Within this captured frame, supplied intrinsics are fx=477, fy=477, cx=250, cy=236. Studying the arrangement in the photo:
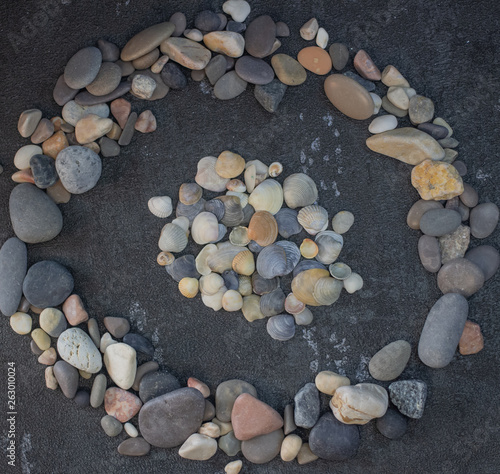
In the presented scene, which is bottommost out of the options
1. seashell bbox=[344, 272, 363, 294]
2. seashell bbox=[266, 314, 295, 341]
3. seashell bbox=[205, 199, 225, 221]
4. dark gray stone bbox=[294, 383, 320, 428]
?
dark gray stone bbox=[294, 383, 320, 428]

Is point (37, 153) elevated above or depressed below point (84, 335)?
above

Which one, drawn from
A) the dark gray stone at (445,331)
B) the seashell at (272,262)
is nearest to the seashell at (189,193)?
the seashell at (272,262)

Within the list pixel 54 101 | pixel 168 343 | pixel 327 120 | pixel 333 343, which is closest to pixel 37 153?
pixel 54 101

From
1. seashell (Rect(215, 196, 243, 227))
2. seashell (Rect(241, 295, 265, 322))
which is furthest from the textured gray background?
seashell (Rect(215, 196, 243, 227))

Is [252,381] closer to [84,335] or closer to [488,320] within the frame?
[84,335]

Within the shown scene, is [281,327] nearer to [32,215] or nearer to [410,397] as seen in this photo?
[410,397]

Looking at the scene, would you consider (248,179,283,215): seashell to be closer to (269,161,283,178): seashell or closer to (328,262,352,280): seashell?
(269,161,283,178): seashell

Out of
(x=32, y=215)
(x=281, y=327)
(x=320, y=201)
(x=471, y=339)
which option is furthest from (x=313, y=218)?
(x=32, y=215)

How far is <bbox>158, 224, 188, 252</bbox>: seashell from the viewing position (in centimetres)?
123

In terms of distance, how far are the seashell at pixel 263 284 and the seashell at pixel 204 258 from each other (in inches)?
5.0

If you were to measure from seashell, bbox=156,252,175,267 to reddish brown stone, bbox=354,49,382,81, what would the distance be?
2.30 ft

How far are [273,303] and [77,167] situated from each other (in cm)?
60

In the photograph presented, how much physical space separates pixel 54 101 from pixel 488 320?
49.8 inches

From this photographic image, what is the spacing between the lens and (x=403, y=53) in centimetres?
128
